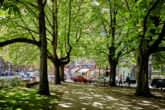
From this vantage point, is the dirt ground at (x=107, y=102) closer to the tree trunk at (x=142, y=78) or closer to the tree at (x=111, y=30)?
the tree trunk at (x=142, y=78)

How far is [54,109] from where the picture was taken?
739 centimetres

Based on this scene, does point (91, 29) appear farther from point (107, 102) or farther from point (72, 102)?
point (72, 102)

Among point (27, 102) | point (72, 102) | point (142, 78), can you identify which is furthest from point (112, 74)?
point (27, 102)

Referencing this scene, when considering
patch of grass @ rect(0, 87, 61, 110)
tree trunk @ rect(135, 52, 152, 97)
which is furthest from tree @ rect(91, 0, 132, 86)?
patch of grass @ rect(0, 87, 61, 110)

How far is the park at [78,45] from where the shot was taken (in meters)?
9.61

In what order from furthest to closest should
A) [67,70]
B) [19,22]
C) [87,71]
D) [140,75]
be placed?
1. [67,70]
2. [87,71]
3. [19,22]
4. [140,75]

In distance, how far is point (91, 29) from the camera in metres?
24.5

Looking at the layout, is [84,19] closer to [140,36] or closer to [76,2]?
[76,2]

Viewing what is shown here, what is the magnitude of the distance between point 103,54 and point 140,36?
41.0ft

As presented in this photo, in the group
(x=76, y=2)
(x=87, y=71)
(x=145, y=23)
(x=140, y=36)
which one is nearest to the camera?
(x=145, y=23)

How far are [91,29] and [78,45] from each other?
4339mm

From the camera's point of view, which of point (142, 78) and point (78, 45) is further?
point (78, 45)

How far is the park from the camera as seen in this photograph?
961 centimetres

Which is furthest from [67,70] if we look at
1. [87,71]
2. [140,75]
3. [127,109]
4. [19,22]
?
[127,109]
